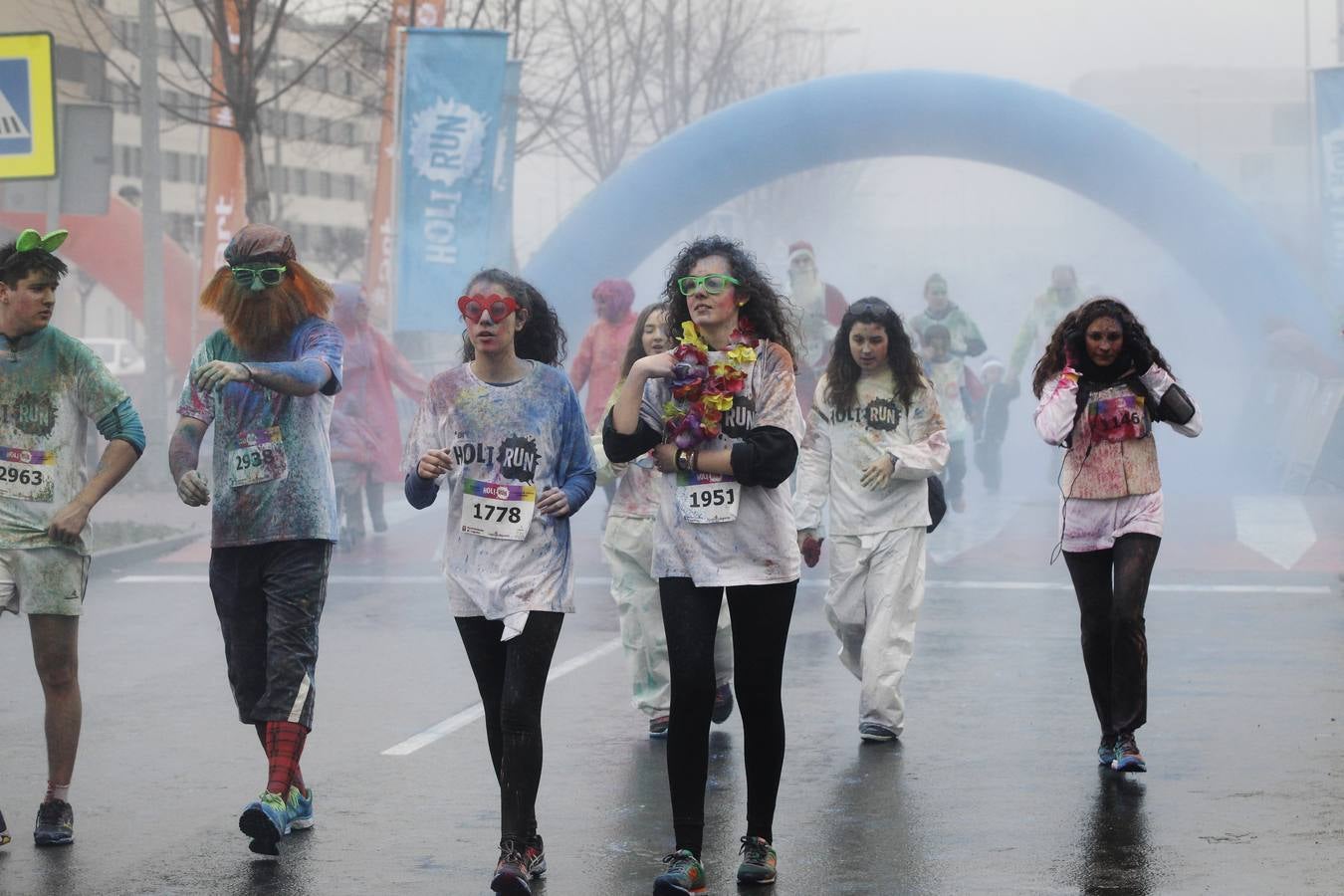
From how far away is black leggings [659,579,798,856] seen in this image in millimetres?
5422

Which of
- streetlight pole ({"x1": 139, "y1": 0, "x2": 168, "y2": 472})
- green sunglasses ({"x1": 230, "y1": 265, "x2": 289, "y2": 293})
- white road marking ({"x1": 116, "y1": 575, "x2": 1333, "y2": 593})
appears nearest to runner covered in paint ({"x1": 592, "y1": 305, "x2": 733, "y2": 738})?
green sunglasses ({"x1": 230, "y1": 265, "x2": 289, "y2": 293})

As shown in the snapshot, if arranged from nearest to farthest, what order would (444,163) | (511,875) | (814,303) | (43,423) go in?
(511,875) → (43,423) → (814,303) → (444,163)

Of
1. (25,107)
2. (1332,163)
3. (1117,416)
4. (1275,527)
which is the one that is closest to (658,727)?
(1117,416)

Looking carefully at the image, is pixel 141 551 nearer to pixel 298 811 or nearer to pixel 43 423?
pixel 43 423

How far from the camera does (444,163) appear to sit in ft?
70.9

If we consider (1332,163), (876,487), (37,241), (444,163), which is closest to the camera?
(37,241)

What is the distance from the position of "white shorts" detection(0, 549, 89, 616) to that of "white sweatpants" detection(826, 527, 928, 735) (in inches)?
118

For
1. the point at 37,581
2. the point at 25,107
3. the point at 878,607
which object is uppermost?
the point at 25,107

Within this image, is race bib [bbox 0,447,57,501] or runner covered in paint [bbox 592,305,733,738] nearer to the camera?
race bib [bbox 0,447,57,501]

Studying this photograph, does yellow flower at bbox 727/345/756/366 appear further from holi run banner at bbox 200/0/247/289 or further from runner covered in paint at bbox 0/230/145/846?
holi run banner at bbox 200/0/247/289

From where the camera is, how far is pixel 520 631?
18.0 ft

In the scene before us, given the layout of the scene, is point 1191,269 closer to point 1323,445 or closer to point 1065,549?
point 1323,445

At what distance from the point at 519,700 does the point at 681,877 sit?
0.64 m

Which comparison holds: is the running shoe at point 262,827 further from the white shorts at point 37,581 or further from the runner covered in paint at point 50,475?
the white shorts at point 37,581
